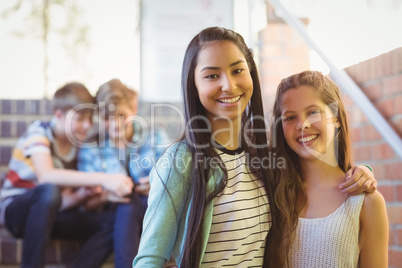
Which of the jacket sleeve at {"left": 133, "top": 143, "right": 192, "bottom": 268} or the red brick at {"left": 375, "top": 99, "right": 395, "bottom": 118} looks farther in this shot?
the red brick at {"left": 375, "top": 99, "right": 395, "bottom": 118}

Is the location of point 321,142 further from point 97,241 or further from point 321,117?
point 97,241

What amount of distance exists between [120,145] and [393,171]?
1.03 meters

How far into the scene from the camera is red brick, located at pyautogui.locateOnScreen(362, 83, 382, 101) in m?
1.46

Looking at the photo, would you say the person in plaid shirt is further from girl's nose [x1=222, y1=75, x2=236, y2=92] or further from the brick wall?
girl's nose [x1=222, y1=75, x2=236, y2=92]

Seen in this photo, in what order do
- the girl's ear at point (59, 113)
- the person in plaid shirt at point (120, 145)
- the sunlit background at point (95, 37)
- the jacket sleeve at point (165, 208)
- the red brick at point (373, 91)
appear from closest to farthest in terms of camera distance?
the jacket sleeve at point (165, 208)
the red brick at point (373, 91)
the person in plaid shirt at point (120, 145)
the girl's ear at point (59, 113)
the sunlit background at point (95, 37)

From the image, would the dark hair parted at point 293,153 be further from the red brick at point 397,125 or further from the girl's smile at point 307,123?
the red brick at point 397,125

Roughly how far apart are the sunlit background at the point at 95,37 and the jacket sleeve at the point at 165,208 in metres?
1.13

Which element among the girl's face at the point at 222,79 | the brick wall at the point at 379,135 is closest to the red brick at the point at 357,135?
the brick wall at the point at 379,135

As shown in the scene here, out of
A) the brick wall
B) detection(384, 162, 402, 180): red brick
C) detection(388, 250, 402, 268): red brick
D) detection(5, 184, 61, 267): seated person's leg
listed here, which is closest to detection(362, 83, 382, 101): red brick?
the brick wall

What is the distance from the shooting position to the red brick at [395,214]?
4.50 ft

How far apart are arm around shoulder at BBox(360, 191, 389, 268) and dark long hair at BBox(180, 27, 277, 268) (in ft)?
0.61

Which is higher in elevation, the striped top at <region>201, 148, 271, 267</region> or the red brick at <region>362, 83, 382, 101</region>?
the red brick at <region>362, 83, 382, 101</region>

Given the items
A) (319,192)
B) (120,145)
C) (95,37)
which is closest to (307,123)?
(319,192)

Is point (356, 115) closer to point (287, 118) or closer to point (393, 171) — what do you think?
point (393, 171)
